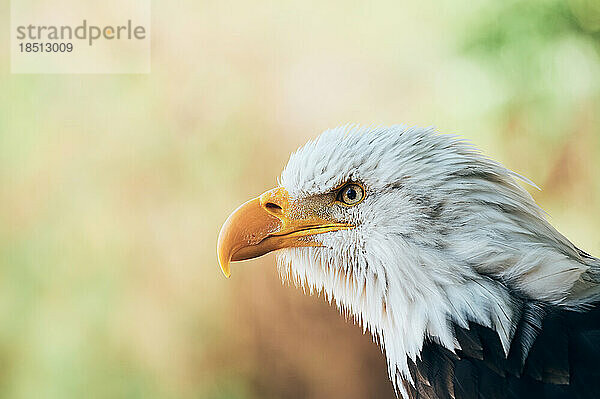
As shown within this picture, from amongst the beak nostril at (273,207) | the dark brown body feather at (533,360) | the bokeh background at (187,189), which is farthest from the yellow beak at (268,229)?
the bokeh background at (187,189)

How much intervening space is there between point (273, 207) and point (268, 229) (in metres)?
0.04

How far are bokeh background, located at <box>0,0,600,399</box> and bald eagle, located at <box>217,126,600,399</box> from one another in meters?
1.03

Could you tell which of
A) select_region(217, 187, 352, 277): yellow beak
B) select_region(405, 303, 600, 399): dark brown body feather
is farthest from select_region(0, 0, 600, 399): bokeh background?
select_region(405, 303, 600, 399): dark brown body feather

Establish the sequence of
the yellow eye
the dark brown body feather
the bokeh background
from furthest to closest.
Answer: the bokeh background → the yellow eye → the dark brown body feather

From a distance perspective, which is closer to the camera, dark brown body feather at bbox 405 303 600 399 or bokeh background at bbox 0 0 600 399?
dark brown body feather at bbox 405 303 600 399

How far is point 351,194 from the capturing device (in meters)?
0.98

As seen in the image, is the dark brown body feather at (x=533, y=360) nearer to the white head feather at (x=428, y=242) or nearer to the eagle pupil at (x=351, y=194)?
the white head feather at (x=428, y=242)

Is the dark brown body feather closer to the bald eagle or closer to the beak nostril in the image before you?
the bald eagle

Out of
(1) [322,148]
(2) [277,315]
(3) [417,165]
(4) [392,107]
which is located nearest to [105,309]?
(2) [277,315]

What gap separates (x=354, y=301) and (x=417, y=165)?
261 mm

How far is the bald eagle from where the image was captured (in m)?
0.86

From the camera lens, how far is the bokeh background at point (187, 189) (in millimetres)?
2027

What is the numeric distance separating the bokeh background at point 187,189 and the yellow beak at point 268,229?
100 cm

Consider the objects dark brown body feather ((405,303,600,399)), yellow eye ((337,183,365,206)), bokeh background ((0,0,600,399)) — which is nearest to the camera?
dark brown body feather ((405,303,600,399))
